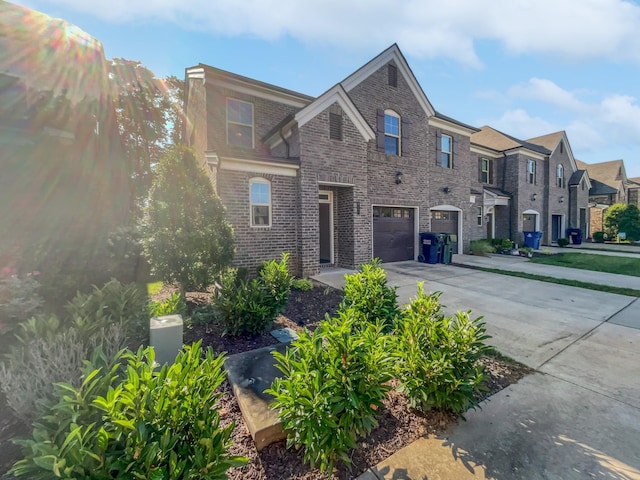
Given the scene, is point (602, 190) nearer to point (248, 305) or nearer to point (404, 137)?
point (404, 137)

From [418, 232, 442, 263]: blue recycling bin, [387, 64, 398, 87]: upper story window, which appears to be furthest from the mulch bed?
[387, 64, 398, 87]: upper story window

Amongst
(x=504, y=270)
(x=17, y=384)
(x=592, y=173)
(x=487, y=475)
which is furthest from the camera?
(x=592, y=173)

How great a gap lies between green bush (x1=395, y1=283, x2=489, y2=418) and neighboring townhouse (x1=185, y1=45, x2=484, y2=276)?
624cm

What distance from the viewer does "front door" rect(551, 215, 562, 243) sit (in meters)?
22.1

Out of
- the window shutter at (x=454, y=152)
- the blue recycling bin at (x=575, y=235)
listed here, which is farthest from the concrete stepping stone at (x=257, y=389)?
the blue recycling bin at (x=575, y=235)

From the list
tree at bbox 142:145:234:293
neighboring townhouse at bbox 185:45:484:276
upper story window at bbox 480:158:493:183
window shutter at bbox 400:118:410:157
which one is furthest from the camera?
upper story window at bbox 480:158:493:183

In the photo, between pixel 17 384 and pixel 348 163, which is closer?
pixel 17 384

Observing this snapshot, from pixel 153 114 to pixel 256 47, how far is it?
52.2 ft

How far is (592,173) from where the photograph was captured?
30.9 meters

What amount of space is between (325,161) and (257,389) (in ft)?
24.9

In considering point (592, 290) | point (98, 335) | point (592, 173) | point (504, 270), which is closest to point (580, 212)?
point (592, 173)

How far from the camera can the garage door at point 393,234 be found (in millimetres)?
11523

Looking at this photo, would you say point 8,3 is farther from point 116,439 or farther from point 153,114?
point 116,439

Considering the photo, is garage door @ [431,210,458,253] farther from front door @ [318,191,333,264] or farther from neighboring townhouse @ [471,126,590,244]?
front door @ [318,191,333,264]
